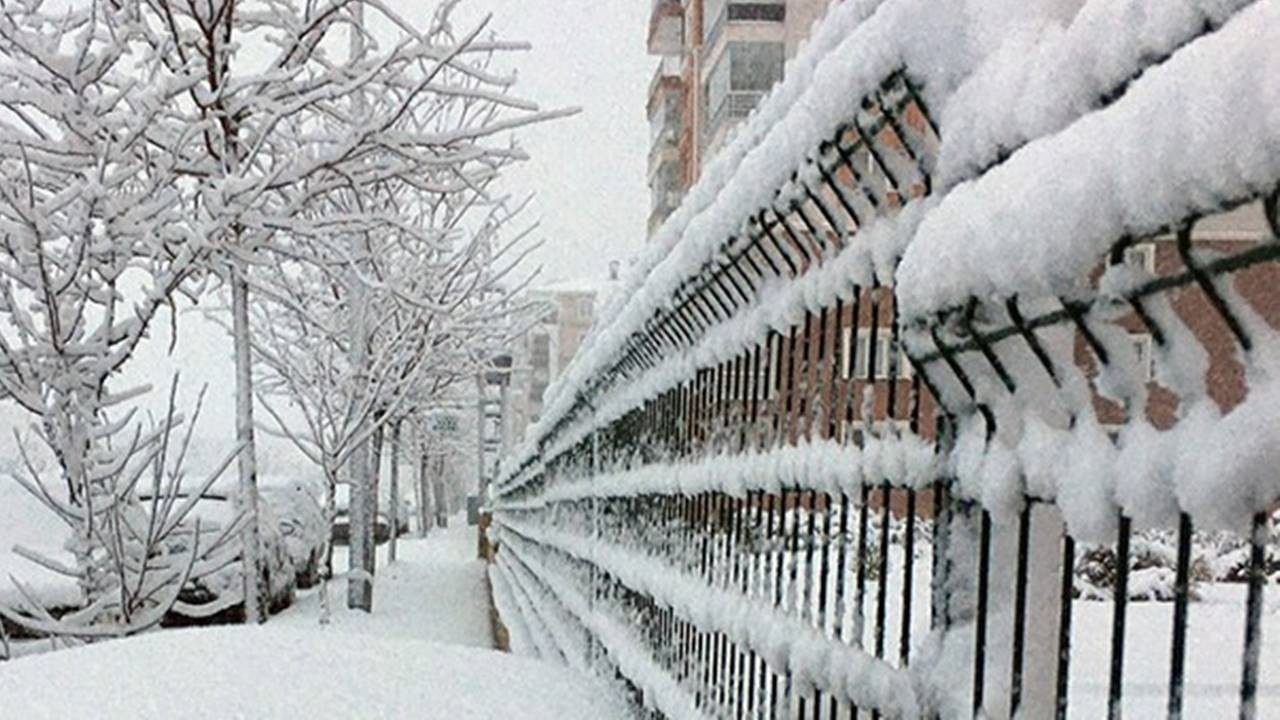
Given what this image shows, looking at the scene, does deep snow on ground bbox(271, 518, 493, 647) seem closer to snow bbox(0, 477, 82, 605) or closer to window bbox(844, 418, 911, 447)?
snow bbox(0, 477, 82, 605)

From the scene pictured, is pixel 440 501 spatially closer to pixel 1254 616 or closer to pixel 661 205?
pixel 661 205

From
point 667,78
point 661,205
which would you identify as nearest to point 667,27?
point 667,78

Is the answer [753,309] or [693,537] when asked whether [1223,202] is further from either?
[693,537]

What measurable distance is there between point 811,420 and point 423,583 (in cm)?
1782

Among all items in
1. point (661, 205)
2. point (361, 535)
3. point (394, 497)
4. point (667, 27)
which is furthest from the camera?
point (661, 205)

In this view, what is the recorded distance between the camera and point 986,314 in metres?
1.39

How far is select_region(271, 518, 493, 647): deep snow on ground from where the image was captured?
13164 mm

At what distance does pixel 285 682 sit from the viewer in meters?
4.00

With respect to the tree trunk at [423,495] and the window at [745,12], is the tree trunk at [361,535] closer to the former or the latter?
the window at [745,12]

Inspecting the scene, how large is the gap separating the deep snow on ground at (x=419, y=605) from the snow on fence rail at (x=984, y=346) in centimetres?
619

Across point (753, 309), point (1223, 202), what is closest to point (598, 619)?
point (753, 309)

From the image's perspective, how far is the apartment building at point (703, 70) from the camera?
3291 cm

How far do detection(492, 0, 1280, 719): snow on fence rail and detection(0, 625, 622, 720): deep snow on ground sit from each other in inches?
33.0

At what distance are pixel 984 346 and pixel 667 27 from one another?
42669 millimetres
